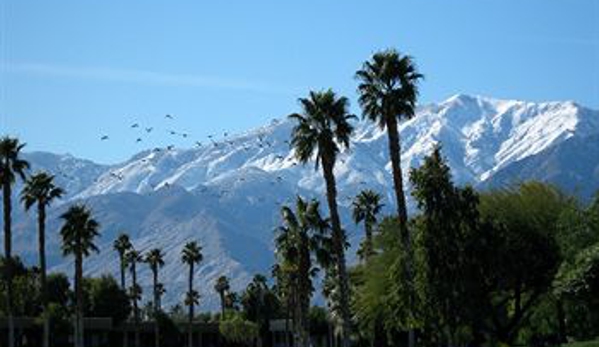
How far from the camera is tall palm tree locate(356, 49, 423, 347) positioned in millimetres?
65125

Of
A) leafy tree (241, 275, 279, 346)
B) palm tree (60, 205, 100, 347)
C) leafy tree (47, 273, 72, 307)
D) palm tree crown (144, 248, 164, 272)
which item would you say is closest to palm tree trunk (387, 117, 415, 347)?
palm tree (60, 205, 100, 347)

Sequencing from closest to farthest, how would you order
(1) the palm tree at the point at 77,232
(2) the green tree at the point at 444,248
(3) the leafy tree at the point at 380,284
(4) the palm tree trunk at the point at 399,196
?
(2) the green tree at the point at 444,248 → (4) the palm tree trunk at the point at 399,196 → (3) the leafy tree at the point at 380,284 → (1) the palm tree at the point at 77,232

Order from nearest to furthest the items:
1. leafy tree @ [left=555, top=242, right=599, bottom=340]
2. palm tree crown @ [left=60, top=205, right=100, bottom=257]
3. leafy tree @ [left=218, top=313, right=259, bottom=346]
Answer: leafy tree @ [left=555, top=242, right=599, bottom=340]
palm tree crown @ [left=60, top=205, right=100, bottom=257]
leafy tree @ [left=218, top=313, right=259, bottom=346]

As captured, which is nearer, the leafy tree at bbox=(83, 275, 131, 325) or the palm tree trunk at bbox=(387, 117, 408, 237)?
the palm tree trunk at bbox=(387, 117, 408, 237)

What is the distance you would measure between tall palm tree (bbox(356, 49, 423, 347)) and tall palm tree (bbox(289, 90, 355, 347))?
167cm

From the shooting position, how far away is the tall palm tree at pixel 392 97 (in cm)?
6512

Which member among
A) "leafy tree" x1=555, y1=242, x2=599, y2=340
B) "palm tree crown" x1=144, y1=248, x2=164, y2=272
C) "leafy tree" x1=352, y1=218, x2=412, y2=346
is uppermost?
"palm tree crown" x1=144, y1=248, x2=164, y2=272

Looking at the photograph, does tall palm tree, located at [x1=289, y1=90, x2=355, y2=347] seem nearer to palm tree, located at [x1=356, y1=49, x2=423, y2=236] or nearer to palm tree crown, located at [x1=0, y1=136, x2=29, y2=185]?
palm tree, located at [x1=356, y1=49, x2=423, y2=236]

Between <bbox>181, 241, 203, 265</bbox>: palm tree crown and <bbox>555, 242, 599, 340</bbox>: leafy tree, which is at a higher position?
<bbox>181, 241, 203, 265</bbox>: palm tree crown

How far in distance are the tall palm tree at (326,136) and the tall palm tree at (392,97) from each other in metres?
1.67

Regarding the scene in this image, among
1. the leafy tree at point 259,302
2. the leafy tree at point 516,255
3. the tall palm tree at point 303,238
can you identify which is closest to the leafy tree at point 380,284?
the tall palm tree at point 303,238

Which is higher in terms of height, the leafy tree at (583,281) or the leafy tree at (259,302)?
the leafy tree at (259,302)

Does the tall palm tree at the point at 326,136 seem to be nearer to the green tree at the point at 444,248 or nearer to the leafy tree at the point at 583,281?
the green tree at the point at 444,248

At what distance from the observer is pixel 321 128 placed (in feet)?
218
